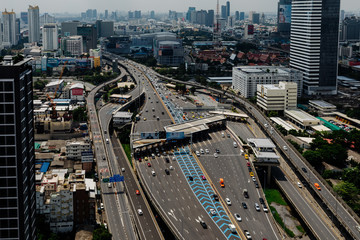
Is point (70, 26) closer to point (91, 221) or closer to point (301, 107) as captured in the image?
point (301, 107)

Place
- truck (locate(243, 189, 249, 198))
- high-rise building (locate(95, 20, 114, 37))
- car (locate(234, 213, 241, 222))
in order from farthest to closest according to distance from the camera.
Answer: high-rise building (locate(95, 20, 114, 37))
truck (locate(243, 189, 249, 198))
car (locate(234, 213, 241, 222))

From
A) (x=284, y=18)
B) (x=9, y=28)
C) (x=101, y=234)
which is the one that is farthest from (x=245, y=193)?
(x=284, y=18)

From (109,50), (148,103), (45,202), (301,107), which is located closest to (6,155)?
(45,202)

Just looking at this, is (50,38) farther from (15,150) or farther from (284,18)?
(15,150)

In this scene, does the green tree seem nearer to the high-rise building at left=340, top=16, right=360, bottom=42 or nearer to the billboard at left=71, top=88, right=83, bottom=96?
the billboard at left=71, top=88, right=83, bottom=96

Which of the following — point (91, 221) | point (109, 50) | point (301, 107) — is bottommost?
point (91, 221)

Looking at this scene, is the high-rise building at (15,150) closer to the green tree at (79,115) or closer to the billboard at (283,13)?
the green tree at (79,115)

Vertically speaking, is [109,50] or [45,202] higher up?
[109,50]

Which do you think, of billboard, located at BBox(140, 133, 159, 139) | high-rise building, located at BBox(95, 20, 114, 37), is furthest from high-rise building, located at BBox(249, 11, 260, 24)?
billboard, located at BBox(140, 133, 159, 139)
